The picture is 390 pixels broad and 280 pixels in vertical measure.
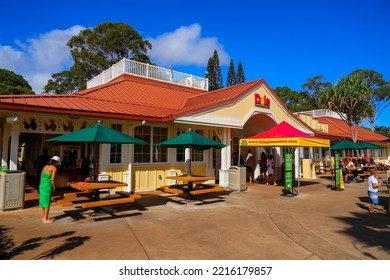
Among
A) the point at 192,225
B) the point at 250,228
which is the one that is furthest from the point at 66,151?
the point at 250,228

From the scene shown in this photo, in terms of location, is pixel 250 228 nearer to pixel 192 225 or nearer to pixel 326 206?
pixel 192 225

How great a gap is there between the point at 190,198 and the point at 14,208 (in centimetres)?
523

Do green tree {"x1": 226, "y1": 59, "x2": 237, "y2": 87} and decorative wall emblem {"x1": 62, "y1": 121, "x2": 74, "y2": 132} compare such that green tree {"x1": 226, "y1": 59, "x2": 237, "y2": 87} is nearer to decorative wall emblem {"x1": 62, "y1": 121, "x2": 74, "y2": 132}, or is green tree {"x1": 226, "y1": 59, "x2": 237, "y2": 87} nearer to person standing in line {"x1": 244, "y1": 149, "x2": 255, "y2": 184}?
person standing in line {"x1": 244, "y1": 149, "x2": 255, "y2": 184}

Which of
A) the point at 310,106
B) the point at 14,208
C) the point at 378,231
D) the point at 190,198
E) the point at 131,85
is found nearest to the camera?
the point at 378,231

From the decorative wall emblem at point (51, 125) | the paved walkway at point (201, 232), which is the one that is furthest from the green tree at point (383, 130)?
the decorative wall emblem at point (51, 125)

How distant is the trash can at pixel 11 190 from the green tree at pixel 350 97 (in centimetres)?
2015

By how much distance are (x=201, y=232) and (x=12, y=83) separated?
37.5m

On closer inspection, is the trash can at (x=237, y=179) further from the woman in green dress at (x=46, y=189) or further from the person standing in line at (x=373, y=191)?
the woman in green dress at (x=46, y=189)

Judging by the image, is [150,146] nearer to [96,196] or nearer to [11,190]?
[96,196]

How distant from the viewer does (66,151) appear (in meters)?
15.4

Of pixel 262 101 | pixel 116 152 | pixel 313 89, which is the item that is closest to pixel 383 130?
pixel 313 89

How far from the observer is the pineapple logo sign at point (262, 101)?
1400 cm

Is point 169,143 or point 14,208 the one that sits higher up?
point 169,143

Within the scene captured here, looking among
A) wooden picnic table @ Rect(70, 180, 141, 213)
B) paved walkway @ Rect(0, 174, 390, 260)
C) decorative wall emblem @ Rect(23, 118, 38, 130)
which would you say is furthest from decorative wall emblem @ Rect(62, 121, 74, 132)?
wooden picnic table @ Rect(70, 180, 141, 213)
